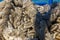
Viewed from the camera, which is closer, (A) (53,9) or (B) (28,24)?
(B) (28,24)

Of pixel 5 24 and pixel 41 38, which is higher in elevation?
pixel 5 24

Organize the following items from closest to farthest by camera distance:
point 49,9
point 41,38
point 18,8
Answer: point 41,38
point 18,8
point 49,9

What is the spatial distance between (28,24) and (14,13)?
0.24 metres

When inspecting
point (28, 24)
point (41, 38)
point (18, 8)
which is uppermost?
point (18, 8)

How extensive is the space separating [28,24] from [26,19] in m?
0.10

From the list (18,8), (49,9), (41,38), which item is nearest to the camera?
(41,38)

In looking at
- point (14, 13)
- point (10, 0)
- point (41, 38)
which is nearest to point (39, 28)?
point (41, 38)

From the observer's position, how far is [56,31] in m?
2.95

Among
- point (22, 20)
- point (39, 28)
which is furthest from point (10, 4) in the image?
point (39, 28)

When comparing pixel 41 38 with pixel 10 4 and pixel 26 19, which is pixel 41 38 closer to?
pixel 26 19

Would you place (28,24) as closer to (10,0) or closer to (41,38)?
(41,38)

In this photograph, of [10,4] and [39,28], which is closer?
[39,28]

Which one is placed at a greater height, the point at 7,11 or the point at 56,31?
the point at 7,11

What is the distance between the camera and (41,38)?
2719 mm
